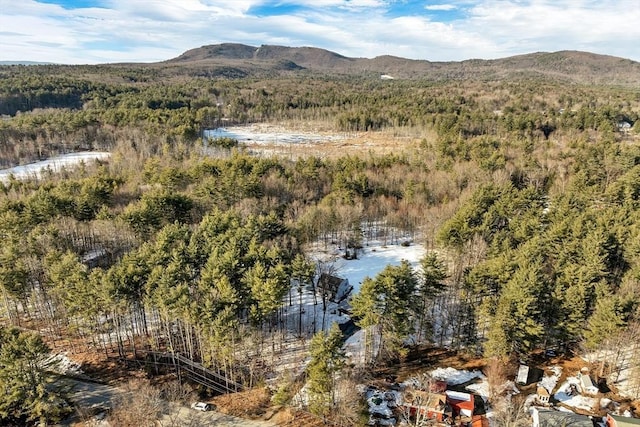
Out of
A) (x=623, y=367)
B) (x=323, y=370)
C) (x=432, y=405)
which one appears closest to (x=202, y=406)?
(x=323, y=370)

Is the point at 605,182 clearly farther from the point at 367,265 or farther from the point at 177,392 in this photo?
the point at 177,392

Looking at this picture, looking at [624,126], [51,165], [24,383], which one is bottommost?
[24,383]

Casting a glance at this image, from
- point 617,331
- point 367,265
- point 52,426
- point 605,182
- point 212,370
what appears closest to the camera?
point 52,426

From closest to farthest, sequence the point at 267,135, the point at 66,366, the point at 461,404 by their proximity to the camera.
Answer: the point at 461,404 → the point at 66,366 → the point at 267,135

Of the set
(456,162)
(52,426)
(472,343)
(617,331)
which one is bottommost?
(52,426)

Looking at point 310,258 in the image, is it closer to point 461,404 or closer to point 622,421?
point 461,404

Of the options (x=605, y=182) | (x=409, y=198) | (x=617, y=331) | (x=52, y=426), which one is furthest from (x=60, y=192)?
(x=605, y=182)
